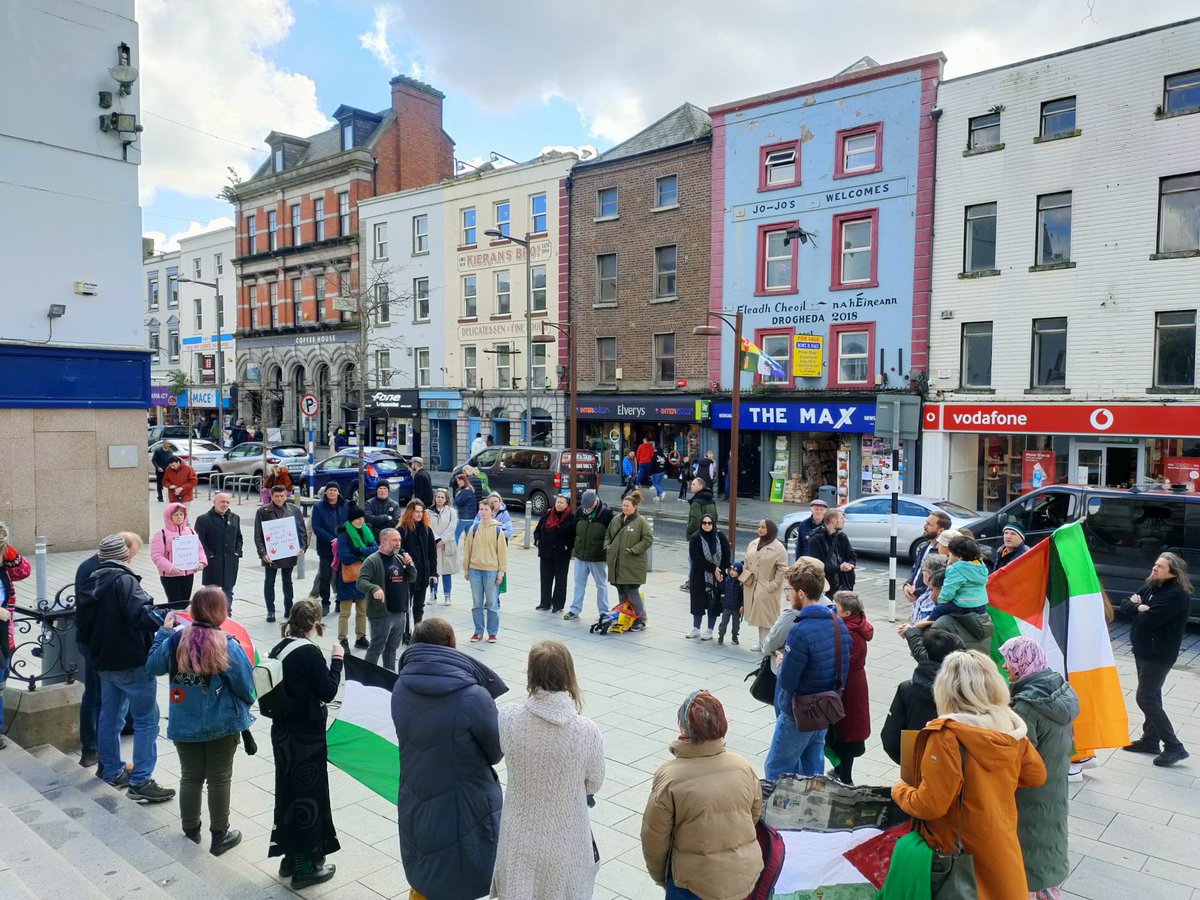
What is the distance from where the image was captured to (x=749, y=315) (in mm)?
27484

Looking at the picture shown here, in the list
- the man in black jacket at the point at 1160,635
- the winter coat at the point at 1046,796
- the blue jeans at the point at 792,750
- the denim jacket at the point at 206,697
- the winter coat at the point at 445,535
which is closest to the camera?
the winter coat at the point at 1046,796

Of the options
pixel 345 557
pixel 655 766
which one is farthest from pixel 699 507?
pixel 655 766

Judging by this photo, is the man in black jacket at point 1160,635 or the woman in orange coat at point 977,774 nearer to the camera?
the woman in orange coat at point 977,774

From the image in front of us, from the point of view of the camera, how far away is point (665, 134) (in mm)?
31000

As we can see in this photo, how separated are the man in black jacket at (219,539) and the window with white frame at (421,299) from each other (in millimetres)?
28632

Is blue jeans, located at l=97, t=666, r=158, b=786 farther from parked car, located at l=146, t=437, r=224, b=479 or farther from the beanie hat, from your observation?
parked car, located at l=146, t=437, r=224, b=479

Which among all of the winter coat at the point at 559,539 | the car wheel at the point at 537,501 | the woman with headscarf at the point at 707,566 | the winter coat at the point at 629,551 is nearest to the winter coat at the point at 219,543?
the winter coat at the point at 559,539

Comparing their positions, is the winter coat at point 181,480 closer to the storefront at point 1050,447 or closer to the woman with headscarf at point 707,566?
the woman with headscarf at point 707,566

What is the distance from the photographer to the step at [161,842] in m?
4.65

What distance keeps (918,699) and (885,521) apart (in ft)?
42.7

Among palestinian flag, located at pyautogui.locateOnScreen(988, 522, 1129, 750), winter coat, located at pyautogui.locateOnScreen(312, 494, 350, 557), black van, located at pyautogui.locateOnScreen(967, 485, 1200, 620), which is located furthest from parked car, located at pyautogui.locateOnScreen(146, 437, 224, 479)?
palestinian flag, located at pyautogui.locateOnScreen(988, 522, 1129, 750)

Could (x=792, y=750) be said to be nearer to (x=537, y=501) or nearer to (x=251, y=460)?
(x=537, y=501)

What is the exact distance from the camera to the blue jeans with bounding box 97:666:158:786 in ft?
19.1

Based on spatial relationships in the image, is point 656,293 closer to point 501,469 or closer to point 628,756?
point 501,469
